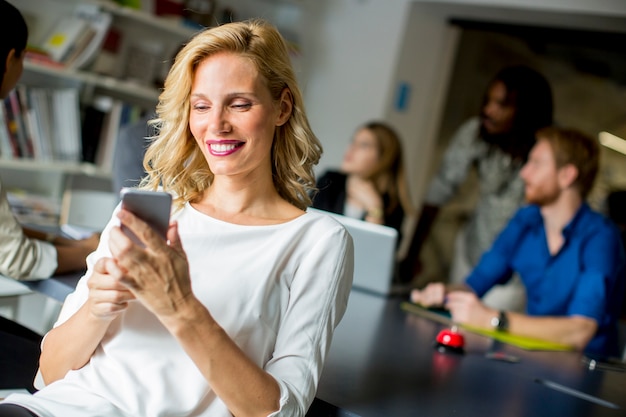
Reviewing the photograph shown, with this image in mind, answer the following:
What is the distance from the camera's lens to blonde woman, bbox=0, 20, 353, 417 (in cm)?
130

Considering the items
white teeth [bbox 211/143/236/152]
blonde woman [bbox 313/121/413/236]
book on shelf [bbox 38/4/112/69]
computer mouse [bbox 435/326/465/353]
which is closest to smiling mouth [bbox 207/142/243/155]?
white teeth [bbox 211/143/236/152]

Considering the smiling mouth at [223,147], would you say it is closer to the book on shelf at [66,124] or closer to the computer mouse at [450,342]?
the computer mouse at [450,342]

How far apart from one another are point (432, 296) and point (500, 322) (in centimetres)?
29

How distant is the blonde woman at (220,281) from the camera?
1303mm

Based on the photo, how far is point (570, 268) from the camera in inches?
116

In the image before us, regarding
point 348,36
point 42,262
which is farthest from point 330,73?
point 42,262

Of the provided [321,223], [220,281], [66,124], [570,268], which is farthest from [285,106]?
[66,124]

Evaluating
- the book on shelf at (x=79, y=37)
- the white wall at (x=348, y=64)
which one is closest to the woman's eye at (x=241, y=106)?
the book on shelf at (x=79, y=37)

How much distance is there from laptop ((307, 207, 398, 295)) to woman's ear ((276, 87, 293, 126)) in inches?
49.3

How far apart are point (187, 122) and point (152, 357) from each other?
Answer: 18.4 inches

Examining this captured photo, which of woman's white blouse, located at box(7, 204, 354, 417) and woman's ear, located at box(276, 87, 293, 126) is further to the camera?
woman's ear, located at box(276, 87, 293, 126)

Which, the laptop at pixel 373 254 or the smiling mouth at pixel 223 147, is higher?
the smiling mouth at pixel 223 147

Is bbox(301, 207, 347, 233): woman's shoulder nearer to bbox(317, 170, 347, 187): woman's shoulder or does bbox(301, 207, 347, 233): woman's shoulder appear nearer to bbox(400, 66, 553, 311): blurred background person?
bbox(317, 170, 347, 187): woman's shoulder

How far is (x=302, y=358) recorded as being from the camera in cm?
140
